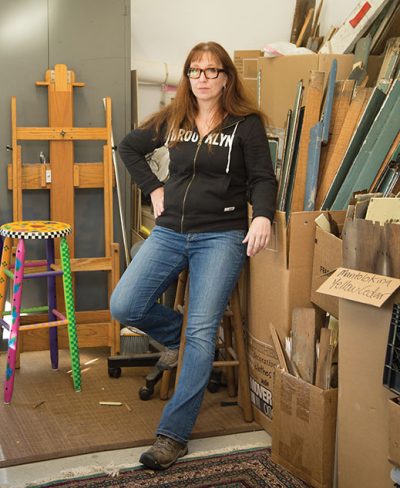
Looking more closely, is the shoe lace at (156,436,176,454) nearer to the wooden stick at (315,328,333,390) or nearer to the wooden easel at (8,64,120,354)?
the wooden stick at (315,328,333,390)

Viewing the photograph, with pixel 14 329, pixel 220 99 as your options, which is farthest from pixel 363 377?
pixel 14 329

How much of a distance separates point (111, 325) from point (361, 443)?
1.62 meters

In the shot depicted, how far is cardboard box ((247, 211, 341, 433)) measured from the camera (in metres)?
2.45

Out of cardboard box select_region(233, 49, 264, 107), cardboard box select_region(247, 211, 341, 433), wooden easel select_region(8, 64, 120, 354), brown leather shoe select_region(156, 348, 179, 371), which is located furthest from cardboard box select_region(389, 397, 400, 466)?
wooden easel select_region(8, 64, 120, 354)

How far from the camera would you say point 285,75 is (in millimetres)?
2912

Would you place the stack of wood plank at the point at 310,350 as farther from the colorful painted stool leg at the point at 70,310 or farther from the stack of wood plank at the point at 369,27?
the stack of wood plank at the point at 369,27

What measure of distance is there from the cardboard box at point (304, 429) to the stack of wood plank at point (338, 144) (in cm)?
66

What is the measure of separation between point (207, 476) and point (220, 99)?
1.37 m

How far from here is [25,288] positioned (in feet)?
11.3

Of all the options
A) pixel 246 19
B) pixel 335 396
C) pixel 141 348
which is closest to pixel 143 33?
pixel 246 19

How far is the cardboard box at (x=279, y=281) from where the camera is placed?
2445 mm

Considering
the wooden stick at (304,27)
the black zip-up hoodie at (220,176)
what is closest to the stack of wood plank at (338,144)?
the black zip-up hoodie at (220,176)

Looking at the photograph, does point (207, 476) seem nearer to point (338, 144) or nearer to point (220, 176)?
point (220, 176)

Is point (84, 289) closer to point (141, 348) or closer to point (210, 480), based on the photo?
point (141, 348)
